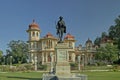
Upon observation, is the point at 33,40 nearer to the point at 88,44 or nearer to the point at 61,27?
the point at 88,44

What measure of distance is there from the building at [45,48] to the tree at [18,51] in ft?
7.49

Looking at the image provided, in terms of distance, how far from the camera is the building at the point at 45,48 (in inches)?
3172

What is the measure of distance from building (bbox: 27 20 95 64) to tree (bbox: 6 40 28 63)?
7.49ft

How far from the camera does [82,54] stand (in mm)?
84000

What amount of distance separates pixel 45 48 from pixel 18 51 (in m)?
9.20

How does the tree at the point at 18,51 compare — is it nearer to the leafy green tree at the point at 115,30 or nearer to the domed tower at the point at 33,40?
the domed tower at the point at 33,40

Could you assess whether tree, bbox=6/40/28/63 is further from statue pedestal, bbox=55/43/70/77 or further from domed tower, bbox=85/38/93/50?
statue pedestal, bbox=55/43/70/77

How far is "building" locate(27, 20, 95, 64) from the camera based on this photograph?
80.6 meters

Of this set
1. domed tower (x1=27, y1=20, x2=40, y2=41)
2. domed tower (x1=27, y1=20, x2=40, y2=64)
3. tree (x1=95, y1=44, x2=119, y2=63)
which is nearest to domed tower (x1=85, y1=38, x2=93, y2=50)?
tree (x1=95, y1=44, x2=119, y2=63)

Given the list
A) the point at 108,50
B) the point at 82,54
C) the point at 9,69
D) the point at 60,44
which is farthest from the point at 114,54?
the point at 60,44

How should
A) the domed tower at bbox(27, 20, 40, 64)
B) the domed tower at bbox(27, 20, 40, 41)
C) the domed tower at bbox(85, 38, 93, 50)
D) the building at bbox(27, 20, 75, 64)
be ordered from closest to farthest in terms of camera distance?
the building at bbox(27, 20, 75, 64)
the domed tower at bbox(27, 20, 40, 64)
the domed tower at bbox(27, 20, 40, 41)
the domed tower at bbox(85, 38, 93, 50)

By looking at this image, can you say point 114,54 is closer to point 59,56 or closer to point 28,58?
point 28,58

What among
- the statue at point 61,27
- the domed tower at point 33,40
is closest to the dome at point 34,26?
the domed tower at point 33,40

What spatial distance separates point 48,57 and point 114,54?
20.8 meters
